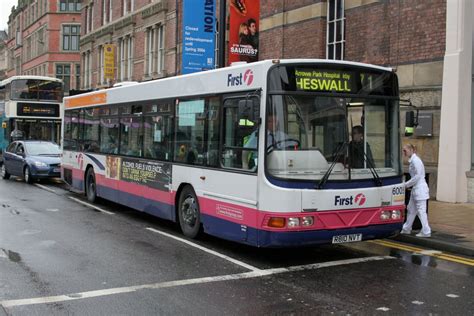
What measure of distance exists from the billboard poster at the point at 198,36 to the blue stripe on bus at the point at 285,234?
9.52 m

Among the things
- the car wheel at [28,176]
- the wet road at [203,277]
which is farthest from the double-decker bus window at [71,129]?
the wet road at [203,277]

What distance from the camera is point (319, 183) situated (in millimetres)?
7121

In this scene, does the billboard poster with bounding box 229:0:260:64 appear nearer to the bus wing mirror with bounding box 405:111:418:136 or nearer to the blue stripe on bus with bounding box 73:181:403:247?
the bus wing mirror with bounding box 405:111:418:136

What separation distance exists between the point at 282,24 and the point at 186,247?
12.8 metres

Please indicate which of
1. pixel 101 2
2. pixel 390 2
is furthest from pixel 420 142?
pixel 101 2

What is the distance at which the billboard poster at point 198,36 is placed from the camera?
1716 centimetres

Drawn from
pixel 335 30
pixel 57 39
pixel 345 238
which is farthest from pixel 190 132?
pixel 57 39

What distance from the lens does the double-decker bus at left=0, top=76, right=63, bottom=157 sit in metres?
27.2

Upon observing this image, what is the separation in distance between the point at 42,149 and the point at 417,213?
15197 millimetres

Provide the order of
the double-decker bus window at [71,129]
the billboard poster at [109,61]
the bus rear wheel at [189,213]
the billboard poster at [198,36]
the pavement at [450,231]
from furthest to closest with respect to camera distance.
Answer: the billboard poster at [109,61]
the billboard poster at [198,36]
the double-decker bus window at [71,129]
the bus rear wheel at [189,213]
the pavement at [450,231]

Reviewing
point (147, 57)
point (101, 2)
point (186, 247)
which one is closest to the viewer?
point (186, 247)

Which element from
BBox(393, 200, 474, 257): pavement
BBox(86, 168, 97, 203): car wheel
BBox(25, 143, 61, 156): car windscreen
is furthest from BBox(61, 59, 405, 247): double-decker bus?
BBox(25, 143, 61, 156): car windscreen

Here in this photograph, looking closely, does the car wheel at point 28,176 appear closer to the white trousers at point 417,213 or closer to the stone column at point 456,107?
the stone column at point 456,107

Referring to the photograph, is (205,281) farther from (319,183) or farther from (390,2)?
(390,2)
